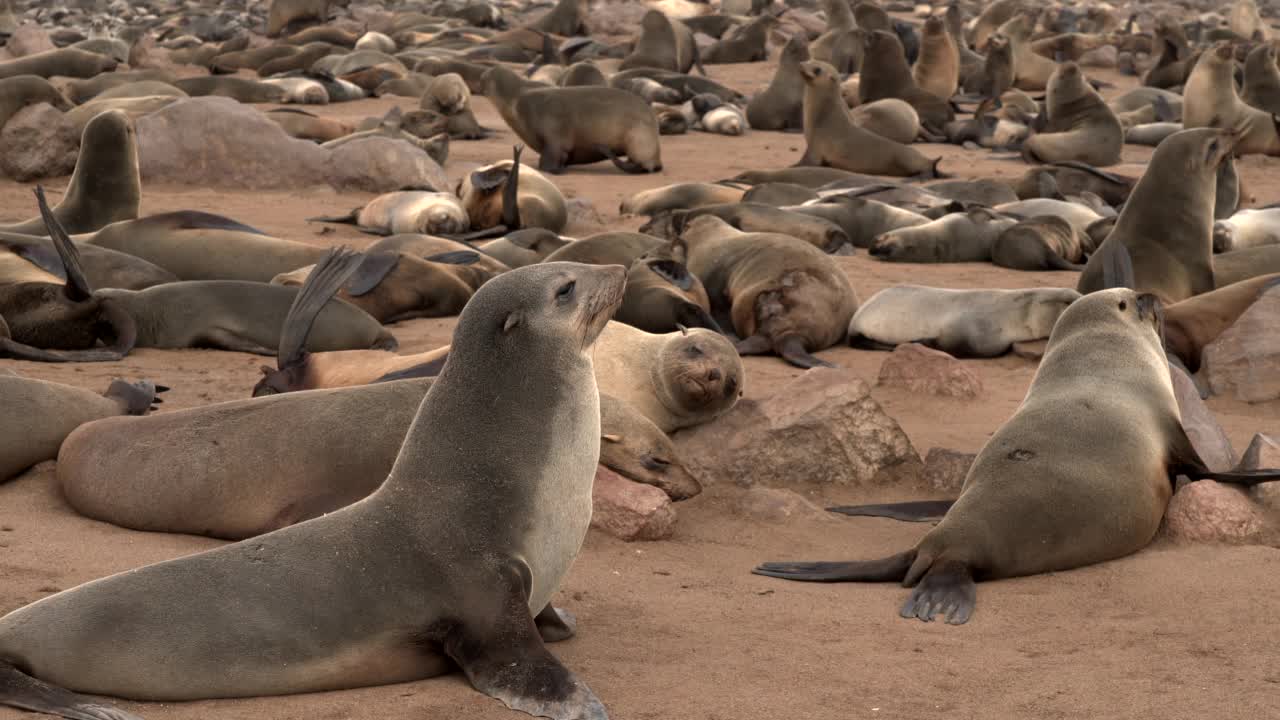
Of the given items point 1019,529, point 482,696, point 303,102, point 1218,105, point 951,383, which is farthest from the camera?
point 303,102

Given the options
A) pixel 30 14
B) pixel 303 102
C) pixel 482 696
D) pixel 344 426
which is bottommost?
pixel 30 14

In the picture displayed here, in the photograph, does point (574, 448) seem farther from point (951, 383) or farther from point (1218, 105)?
point (1218, 105)

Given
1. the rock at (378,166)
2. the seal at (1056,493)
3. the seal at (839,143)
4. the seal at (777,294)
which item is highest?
the seal at (1056,493)

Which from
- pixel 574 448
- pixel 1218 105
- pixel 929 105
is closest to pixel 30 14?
pixel 929 105

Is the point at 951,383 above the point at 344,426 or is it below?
below

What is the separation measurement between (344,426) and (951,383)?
281cm

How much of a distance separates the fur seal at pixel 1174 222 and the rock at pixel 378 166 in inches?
219

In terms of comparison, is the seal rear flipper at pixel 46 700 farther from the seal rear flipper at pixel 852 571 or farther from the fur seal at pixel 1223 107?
the fur seal at pixel 1223 107

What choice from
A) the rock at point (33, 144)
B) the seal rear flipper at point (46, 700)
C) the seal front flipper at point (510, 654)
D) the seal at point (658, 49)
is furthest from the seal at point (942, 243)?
the seal at point (658, 49)

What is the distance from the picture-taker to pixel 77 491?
4391 millimetres

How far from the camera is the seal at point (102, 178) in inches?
351

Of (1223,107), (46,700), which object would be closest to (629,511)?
(46,700)

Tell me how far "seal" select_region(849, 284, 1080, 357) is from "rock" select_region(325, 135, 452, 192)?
195 inches

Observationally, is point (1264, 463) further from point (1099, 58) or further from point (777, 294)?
point (1099, 58)
